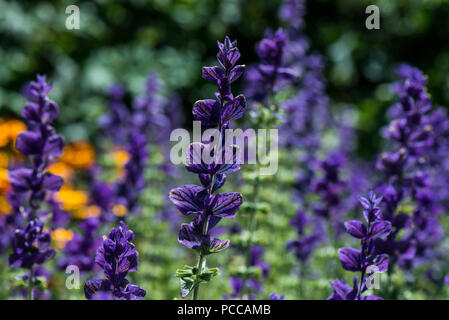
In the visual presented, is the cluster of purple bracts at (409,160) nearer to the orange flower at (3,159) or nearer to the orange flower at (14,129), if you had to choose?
the orange flower at (3,159)

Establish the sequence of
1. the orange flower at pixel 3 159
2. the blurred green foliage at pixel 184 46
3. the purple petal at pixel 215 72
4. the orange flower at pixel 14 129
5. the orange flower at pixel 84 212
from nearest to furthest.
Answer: the purple petal at pixel 215 72 → the orange flower at pixel 84 212 → the orange flower at pixel 3 159 → the orange flower at pixel 14 129 → the blurred green foliage at pixel 184 46

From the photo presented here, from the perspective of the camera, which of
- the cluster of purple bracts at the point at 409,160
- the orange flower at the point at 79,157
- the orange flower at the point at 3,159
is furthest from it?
the orange flower at the point at 79,157

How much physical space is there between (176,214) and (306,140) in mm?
1615

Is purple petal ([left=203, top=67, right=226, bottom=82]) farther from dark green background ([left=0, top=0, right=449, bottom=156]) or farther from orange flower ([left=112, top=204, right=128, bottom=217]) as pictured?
dark green background ([left=0, top=0, right=449, bottom=156])

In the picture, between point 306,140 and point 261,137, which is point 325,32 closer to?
point 306,140

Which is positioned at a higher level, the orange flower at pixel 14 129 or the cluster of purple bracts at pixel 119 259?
the orange flower at pixel 14 129

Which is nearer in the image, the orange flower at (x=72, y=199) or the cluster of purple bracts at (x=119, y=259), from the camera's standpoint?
the cluster of purple bracts at (x=119, y=259)

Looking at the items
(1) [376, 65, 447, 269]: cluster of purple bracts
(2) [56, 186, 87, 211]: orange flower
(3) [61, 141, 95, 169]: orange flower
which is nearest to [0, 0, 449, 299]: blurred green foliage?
(3) [61, 141, 95, 169]: orange flower

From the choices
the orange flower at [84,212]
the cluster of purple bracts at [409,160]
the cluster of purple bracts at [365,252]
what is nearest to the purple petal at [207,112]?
the cluster of purple bracts at [365,252]

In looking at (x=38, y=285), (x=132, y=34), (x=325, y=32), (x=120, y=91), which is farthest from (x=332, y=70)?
(x=38, y=285)

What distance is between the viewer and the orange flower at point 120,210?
252 centimetres

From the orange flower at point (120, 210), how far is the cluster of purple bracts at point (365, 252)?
1.33 meters

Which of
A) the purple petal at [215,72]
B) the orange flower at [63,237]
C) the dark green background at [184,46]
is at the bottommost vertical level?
the orange flower at [63,237]

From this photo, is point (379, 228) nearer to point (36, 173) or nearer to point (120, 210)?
point (36, 173)
